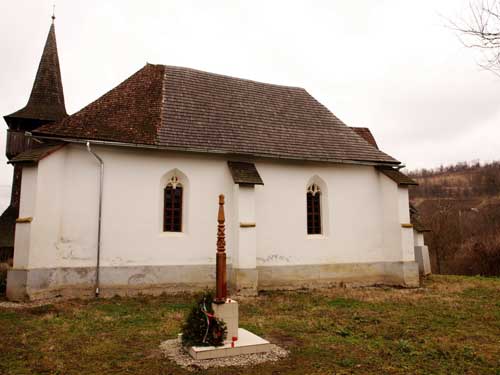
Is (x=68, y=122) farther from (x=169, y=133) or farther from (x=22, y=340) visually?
(x=22, y=340)

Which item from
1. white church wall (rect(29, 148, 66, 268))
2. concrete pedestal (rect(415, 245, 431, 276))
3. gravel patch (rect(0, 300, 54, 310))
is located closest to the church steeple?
white church wall (rect(29, 148, 66, 268))

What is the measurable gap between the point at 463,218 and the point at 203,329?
42381mm

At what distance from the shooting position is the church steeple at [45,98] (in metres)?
19.5

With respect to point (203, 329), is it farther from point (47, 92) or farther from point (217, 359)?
point (47, 92)

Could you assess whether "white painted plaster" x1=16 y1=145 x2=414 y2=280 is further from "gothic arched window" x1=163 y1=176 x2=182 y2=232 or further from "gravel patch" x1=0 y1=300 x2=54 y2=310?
"gravel patch" x1=0 y1=300 x2=54 y2=310

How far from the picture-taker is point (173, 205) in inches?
527

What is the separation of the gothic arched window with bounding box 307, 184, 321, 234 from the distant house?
42mm

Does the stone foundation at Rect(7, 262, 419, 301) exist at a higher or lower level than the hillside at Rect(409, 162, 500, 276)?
lower

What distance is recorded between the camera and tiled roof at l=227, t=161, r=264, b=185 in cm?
1315

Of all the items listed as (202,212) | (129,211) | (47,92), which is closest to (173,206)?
(202,212)

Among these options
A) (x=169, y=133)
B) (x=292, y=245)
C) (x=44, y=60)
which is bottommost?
(x=292, y=245)

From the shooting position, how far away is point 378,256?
15516 mm

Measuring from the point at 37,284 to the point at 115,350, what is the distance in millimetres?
5982

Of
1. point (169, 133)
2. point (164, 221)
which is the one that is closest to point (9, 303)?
point (164, 221)
